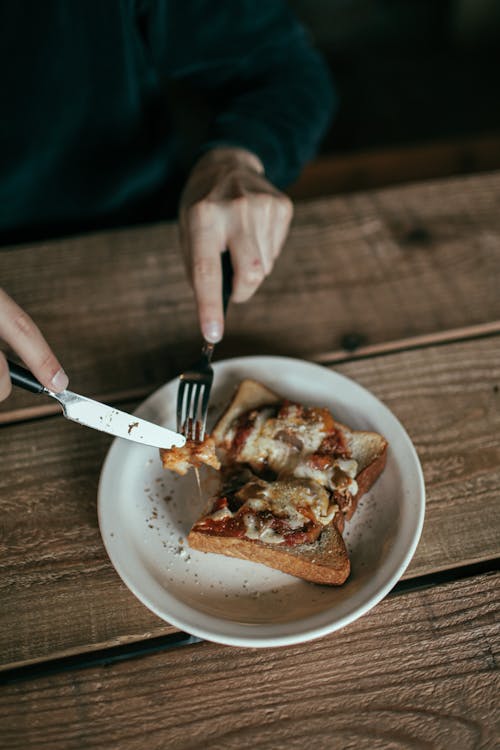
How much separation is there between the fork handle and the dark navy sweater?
1.20 feet

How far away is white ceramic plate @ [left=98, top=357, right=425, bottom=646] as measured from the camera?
896 mm

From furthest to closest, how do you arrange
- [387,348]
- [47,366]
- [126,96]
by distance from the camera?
[126,96] < [387,348] < [47,366]

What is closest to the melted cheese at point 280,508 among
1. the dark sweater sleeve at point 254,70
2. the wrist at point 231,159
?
the wrist at point 231,159

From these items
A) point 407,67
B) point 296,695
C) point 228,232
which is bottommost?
point 407,67

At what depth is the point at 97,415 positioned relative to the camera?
102cm

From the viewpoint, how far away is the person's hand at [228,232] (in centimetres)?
117

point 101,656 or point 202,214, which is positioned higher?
point 202,214

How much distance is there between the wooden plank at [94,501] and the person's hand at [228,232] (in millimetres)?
288

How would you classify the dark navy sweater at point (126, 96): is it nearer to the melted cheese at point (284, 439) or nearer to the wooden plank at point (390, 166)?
the melted cheese at point (284, 439)

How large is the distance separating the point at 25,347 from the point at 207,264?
0.37 meters

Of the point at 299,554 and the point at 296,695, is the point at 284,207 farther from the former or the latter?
the point at 296,695

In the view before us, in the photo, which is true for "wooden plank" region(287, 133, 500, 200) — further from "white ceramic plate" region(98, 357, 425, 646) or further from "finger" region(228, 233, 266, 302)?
"white ceramic plate" region(98, 357, 425, 646)

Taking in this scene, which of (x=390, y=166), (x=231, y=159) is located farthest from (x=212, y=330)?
(x=390, y=166)

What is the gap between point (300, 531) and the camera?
97 centimetres
